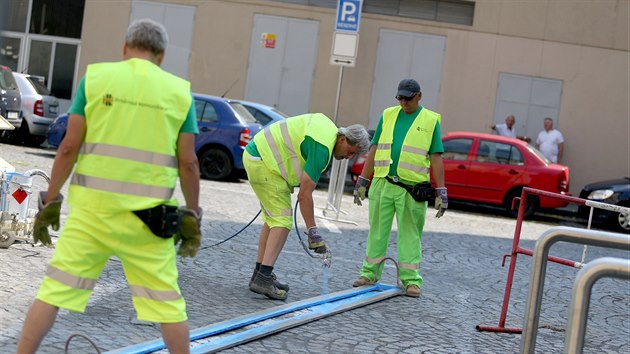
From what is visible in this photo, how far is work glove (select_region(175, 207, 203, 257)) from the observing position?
5.26 metres

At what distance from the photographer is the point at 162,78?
5145mm

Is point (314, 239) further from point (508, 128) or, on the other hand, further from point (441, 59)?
point (441, 59)

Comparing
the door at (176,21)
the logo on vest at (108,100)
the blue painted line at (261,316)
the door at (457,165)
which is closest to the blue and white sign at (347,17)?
the door at (457,165)

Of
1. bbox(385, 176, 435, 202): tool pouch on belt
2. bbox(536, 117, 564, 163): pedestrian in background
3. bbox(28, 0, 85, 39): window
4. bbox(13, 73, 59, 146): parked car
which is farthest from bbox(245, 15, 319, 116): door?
bbox(385, 176, 435, 202): tool pouch on belt

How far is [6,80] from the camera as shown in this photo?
23.5m

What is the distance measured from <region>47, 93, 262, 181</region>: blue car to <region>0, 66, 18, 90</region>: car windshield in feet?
8.15

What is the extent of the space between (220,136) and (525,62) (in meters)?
10.2

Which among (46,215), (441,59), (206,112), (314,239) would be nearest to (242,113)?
Result: (206,112)

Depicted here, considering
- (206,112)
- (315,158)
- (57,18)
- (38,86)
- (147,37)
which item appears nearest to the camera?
(147,37)

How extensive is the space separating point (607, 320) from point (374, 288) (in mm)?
2046

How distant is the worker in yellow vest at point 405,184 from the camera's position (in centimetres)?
994

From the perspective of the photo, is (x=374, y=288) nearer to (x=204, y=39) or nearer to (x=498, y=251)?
(x=498, y=251)

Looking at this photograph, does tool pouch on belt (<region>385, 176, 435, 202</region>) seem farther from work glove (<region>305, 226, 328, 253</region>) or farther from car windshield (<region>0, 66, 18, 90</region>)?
car windshield (<region>0, 66, 18, 90</region>)

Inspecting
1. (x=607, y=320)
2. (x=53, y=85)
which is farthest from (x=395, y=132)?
(x=53, y=85)
